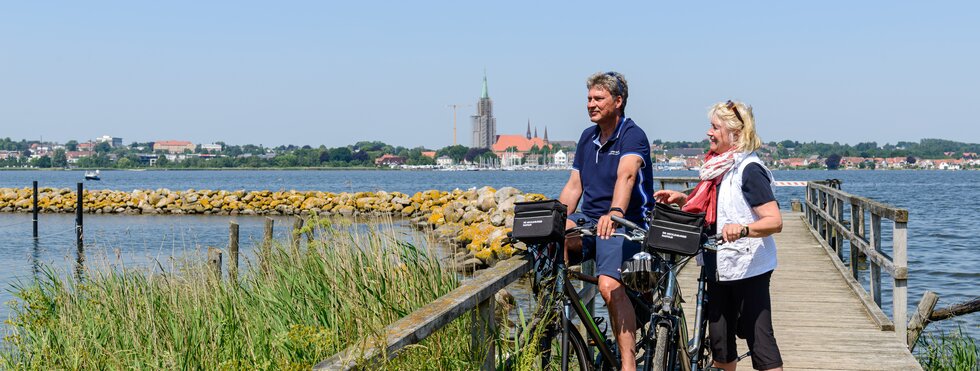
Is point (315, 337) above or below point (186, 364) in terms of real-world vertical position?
above

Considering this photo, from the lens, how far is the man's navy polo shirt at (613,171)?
4.77 m

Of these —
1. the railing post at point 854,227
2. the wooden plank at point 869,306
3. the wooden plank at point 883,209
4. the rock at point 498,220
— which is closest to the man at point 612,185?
the wooden plank at point 883,209

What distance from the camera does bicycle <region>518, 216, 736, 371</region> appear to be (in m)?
4.36

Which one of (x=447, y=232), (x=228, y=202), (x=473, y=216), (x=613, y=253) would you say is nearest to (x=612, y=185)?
(x=613, y=253)

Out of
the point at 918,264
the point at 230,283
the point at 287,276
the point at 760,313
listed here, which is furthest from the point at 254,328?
the point at 918,264

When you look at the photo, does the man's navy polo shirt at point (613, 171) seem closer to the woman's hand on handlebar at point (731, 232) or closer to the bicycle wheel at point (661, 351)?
the woman's hand on handlebar at point (731, 232)

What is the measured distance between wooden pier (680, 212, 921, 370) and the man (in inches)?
81.0

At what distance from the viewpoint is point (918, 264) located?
2070 cm

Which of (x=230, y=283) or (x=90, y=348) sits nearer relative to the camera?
(x=90, y=348)

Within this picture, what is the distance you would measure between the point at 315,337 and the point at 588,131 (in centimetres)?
170

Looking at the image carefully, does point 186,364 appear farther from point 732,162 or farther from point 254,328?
point 732,162

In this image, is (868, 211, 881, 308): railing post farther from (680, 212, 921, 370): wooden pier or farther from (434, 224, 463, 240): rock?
(434, 224, 463, 240): rock

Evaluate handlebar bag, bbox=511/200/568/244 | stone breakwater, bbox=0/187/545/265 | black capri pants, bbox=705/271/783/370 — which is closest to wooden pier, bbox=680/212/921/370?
black capri pants, bbox=705/271/783/370

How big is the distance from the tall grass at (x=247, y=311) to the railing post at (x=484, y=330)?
0.06m
